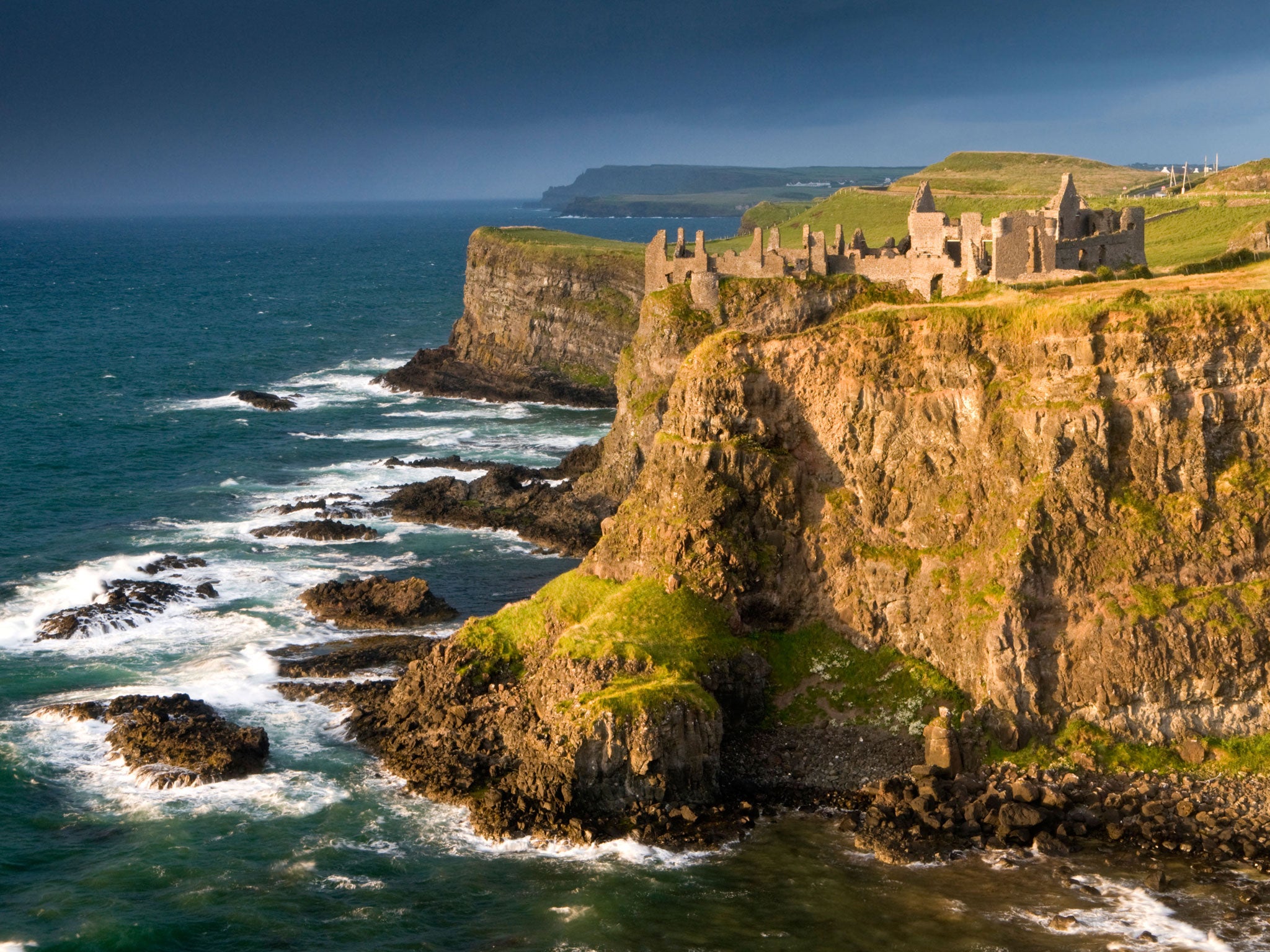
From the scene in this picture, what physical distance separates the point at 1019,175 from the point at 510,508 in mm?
97367

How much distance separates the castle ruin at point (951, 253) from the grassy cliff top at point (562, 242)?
5362 cm

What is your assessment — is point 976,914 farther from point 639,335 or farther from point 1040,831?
point 639,335

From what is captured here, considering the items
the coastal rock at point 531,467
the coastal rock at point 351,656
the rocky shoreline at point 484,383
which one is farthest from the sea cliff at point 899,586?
the rocky shoreline at point 484,383

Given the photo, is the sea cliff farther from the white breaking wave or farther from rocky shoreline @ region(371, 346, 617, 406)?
rocky shoreline @ region(371, 346, 617, 406)

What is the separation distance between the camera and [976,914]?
43.9 metres

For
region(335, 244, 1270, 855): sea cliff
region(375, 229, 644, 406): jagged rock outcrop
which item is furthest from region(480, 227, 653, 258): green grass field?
region(335, 244, 1270, 855): sea cliff

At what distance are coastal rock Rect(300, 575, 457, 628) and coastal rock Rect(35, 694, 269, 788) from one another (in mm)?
12115

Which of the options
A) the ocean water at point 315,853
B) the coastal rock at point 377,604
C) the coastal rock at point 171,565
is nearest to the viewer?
the ocean water at point 315,853

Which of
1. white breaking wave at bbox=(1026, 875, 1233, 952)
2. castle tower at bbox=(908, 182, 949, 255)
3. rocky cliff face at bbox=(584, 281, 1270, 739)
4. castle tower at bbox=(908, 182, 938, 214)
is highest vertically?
castle tower at bbox=(908, 182, 938, 214)

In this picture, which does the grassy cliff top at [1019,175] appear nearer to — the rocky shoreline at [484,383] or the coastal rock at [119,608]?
the rocky shoreline at [484,383]

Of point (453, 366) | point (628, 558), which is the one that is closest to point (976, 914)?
point (628, 558)

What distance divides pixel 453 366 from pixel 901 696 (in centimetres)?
9374

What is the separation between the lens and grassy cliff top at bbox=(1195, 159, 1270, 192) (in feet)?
409

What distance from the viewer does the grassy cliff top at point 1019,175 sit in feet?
506
